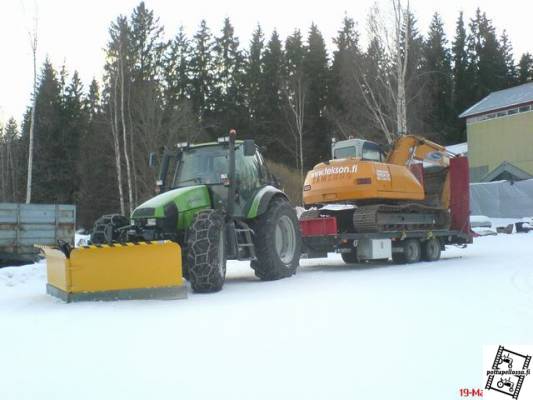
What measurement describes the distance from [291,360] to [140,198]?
27.4m

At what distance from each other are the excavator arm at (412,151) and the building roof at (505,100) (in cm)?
2458

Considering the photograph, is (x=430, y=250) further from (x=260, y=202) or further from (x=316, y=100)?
(x=316, y=100)

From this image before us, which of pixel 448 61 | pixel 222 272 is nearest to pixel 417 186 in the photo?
pixel 222 272

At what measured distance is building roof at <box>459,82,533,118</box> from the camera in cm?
3606

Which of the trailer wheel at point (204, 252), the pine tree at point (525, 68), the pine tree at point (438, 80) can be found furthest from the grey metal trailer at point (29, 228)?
the pine tree at point (525, 68)

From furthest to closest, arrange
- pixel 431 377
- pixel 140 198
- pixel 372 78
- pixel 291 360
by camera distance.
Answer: pixel 140 198 → pixel 372 78 → pixel 291 360 → pixel 431 377

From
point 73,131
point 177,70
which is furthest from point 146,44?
point 73,131

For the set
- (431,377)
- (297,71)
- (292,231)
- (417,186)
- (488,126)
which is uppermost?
(297,71)

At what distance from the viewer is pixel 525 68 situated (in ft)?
177

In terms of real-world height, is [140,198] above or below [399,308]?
above

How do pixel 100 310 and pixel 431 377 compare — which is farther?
pixel 100 310

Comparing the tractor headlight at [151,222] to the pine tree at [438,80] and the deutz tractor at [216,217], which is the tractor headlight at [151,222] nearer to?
the deutz tractor at [216,217]

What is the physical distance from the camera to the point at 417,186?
13.0 m

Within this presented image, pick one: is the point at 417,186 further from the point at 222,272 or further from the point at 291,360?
the point at 291,360
